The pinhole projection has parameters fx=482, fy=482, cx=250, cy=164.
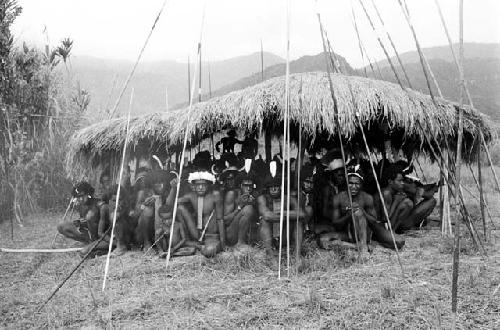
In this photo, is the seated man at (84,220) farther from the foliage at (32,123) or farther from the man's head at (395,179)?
the man's head at (395,179)

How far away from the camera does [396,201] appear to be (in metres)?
6.48

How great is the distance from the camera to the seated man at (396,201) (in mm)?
6450

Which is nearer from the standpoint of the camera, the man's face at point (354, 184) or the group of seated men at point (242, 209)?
the group of seated men at point (242, 209)

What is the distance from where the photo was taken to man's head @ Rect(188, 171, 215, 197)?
19.2ft

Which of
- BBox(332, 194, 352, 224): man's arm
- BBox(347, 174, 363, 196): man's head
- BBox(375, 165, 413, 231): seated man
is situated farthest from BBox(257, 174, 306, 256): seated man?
BBox(375, 165, 413, 231): seated man

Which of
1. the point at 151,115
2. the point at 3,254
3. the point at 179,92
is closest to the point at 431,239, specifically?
the point at 151,115

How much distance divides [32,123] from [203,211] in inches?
228

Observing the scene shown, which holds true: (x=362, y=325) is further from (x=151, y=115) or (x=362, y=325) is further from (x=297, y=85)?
(x=151, y=115)

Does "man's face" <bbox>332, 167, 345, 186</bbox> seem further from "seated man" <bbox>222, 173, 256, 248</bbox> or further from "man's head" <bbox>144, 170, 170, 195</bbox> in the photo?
"man's head" <bbox>144, 170, 170, 195</bbox>

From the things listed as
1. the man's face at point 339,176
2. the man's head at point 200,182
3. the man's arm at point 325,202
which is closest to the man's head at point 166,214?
the man's head at point 200,182

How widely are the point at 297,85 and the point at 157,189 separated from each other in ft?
7.50

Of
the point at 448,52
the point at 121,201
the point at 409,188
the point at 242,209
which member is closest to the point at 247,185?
the point at 242,209

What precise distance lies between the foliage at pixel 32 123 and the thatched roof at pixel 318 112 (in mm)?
3574

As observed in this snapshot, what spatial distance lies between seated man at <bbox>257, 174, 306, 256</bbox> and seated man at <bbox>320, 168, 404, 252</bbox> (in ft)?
1.77
